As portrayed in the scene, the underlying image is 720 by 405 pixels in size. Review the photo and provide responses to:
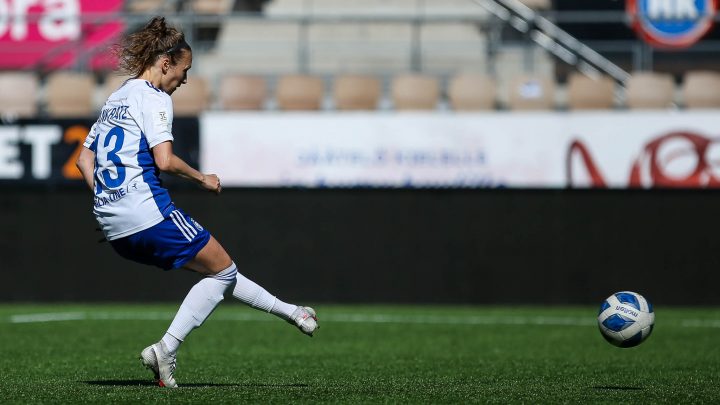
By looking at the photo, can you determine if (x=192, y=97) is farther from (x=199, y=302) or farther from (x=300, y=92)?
(x=199, y=302)

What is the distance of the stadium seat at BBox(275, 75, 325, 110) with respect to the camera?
17016 millimetres

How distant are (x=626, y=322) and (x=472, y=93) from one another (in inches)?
405

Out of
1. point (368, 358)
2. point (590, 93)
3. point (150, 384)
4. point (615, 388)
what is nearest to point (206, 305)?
point (150, 384)

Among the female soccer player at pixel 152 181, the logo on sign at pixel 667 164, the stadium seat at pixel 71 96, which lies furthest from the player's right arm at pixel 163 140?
the stadium seat at pixel 71 96

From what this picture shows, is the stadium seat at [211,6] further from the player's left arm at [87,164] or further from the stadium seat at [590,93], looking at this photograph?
the player's left arm at [87,164]

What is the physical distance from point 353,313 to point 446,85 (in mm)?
5961

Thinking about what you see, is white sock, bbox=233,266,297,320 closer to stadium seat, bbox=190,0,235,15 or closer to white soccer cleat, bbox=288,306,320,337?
white soccer cleat, bbox=288,306,320,337

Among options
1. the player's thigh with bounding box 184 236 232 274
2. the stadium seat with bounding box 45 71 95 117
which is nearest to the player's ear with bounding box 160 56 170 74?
the player's thigh with bounding box 184 236 232 274

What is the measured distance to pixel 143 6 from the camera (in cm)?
1981

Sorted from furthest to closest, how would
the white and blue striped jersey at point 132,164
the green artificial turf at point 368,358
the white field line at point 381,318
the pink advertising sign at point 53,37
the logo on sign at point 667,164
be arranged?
the pink advertising sign at point 53,37
the logo on sign at point 667,164
the white field line at point 381,318
the green artificial turf at point 368,358
the white and blue striped jersey at point 132,164

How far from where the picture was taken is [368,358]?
29.2 ft

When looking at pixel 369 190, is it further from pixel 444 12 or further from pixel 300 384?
pixel 300 384

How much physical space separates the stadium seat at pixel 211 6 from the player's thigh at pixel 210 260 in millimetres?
13926

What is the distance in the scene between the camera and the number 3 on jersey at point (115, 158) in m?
6.11
